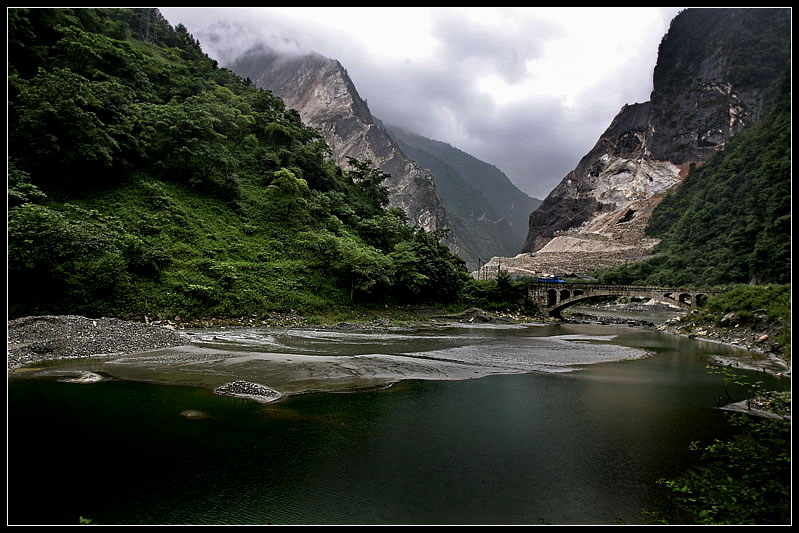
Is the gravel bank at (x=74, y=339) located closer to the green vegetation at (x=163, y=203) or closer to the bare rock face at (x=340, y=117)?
the green vegetation at (x=163, y=203)

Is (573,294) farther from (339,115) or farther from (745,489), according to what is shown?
(339,115)

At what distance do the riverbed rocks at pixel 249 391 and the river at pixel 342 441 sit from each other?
371mm

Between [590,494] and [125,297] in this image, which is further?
[125,297]

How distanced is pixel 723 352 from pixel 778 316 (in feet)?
14.8

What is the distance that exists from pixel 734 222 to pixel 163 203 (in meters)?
91.1

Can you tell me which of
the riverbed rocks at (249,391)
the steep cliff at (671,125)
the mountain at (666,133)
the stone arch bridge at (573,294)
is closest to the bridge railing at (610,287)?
the stone arch bridge at (573,294)

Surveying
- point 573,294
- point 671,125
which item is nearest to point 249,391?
point 573,294

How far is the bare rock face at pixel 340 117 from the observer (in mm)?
163500

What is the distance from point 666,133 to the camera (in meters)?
148

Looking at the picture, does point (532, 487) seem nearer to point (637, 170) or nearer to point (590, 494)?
point (590, 494)

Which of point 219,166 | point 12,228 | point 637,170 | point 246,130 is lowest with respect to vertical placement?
point 12,228

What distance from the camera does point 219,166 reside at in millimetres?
41781

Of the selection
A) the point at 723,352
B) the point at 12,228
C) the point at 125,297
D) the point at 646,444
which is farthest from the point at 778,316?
the point at 12,228

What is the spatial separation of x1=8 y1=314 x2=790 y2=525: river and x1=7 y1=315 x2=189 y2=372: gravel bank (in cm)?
106
